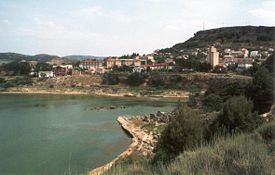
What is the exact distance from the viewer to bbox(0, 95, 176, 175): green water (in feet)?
57.0

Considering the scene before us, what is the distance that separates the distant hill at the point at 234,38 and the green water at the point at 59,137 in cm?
5295

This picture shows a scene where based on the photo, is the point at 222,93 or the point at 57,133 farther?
the point at 222,93

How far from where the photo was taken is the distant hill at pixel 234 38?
88.1m

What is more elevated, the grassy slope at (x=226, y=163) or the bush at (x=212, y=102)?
the grassy slope at (x=226, y=163)

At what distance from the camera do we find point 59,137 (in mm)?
24594

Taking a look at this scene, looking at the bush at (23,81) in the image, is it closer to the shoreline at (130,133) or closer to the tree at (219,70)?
the tree at (219,70)

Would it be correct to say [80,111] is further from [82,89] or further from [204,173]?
[204,173]

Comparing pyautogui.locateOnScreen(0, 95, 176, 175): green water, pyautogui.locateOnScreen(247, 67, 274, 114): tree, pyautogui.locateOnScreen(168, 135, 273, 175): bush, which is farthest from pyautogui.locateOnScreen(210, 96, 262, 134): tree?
pyautogui.locateOnScreen(168, 135, 273, 175): bush

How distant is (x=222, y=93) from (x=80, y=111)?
15976 millimetres

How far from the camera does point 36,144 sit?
2223 cm

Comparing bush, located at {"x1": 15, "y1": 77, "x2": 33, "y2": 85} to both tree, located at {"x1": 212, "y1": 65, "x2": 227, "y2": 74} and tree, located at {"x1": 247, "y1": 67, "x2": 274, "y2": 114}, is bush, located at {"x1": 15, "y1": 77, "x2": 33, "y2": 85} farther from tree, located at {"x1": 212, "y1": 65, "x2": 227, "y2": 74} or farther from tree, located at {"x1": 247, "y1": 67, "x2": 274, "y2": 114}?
tree, located at {"x1": 247, "y1": 67, "x2": 274, "y2": 114}

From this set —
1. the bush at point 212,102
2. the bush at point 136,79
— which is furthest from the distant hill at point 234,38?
the bush at point 212,102

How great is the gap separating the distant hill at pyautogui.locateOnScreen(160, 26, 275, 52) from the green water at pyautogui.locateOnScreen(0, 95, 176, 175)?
53.0m

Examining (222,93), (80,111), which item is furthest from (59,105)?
(222,93)
